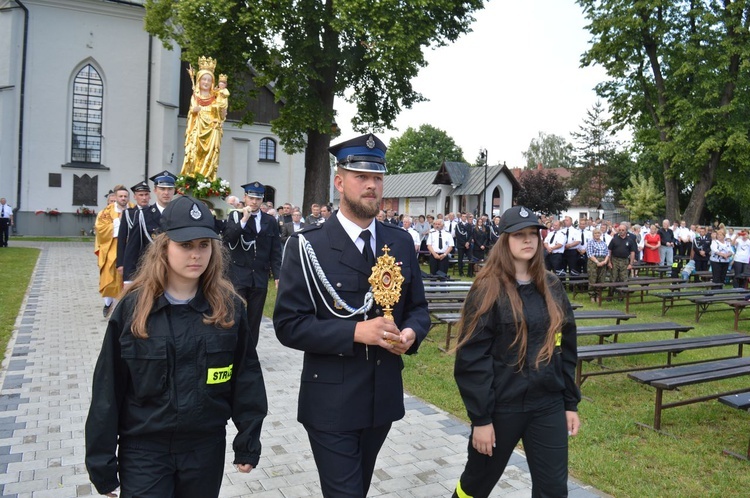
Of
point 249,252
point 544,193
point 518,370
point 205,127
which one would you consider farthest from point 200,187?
point 544,193

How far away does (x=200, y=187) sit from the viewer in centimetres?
1040

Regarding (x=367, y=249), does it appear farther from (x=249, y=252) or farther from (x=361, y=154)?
(x=249, y=252)

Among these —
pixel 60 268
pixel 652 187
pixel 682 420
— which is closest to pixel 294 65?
pixel 60 268

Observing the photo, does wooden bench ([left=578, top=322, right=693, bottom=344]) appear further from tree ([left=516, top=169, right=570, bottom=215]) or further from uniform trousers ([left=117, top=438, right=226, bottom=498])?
tree ([left=516, top=169, right=570, bottom=215])

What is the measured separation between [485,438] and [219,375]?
145 cm

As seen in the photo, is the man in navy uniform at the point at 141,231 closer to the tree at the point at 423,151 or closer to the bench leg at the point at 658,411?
the bench leg at the point at 658,411

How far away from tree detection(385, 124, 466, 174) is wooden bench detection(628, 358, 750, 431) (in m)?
77.9

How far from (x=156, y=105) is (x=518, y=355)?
34.1 m

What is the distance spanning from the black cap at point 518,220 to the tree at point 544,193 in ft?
182

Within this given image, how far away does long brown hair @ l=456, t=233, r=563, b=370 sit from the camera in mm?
3248

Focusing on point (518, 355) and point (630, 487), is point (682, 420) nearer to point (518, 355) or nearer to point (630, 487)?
point (630, 487)

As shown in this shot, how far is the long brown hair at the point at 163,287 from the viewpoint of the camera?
256 centimetres

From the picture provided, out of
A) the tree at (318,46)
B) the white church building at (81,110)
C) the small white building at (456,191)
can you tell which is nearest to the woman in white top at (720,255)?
the tree at (318,46)

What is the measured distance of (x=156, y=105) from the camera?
33.5 meters
